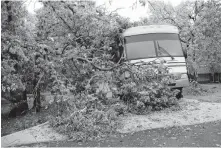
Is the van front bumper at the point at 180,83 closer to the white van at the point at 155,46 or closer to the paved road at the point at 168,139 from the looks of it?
the white van at the point at 155,46

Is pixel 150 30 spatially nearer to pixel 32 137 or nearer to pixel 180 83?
pixel 180 83

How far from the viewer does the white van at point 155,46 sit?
32.4 ft

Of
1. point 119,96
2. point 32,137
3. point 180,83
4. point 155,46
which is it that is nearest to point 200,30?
point 155,46

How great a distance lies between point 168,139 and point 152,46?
5386 millimetres

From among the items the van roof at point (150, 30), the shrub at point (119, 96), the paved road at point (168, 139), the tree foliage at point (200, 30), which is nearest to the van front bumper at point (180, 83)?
the shrub at point (119, 96)

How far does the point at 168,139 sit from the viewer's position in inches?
213

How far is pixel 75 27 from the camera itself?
8.74m

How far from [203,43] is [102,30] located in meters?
15.4

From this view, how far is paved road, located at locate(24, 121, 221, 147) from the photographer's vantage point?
5.16 meters

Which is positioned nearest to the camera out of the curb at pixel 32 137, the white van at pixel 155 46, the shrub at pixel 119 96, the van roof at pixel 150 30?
the curb at pixel 32 137

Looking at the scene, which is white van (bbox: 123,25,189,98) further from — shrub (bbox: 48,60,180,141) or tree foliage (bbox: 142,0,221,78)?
tree foliage (bbox: 142,0,221,78)

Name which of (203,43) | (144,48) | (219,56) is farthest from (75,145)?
(219,56)

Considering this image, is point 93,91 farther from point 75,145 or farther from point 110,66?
point 75,145

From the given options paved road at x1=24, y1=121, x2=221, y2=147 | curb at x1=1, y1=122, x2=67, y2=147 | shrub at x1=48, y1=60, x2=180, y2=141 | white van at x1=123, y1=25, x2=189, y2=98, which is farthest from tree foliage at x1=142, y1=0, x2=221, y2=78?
curb at x1=1, y1=122, x2=67, y2=147
